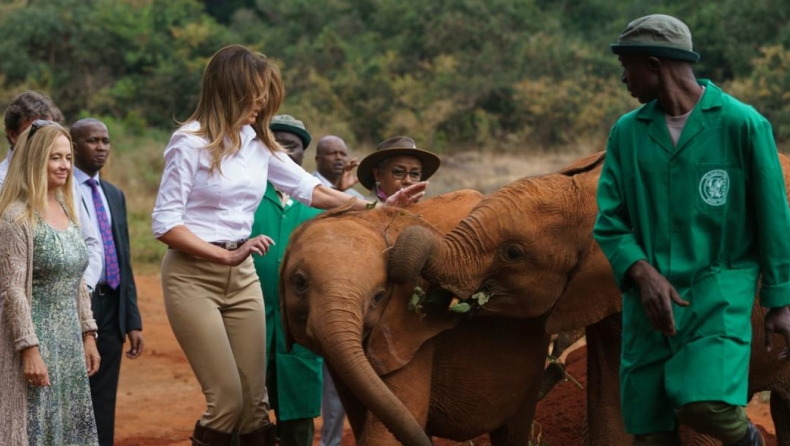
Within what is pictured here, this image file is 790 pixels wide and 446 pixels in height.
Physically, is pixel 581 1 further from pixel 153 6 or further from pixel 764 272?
pixel 764 272

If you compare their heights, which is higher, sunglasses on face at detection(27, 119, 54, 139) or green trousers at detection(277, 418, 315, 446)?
sunglasses on face at detection(27, 119, 54, 139)

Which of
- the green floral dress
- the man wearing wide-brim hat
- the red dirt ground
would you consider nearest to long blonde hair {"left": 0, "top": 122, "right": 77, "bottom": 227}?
the green floral dress

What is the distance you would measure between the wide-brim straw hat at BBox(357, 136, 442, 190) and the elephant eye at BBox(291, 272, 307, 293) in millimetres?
1921

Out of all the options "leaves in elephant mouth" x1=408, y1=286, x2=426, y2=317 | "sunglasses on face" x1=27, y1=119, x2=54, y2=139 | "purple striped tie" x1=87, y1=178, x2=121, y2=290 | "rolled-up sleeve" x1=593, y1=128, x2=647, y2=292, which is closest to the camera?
"rolled-up sleeve" x1=593, y1=128, x2=647, y2=292

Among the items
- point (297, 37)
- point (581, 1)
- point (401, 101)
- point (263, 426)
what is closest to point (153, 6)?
point (297, 37)

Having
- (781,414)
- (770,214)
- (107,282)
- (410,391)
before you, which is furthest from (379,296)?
(781,414)

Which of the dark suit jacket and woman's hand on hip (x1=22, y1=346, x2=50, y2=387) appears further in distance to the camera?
the dark suit jacket

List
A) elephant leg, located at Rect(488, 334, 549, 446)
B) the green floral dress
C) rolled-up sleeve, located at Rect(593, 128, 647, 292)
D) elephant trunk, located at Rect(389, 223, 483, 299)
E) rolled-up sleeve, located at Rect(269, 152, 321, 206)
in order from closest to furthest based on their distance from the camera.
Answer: rolled-up sleeve, located at Rect(593, 128, 647, 292)
elephant trunk, located at Rect(389, 223, 483, 299)
the green floral dress
rolled-up sleeve, located at Rect(269, 152, 321, 206)
elephant leg, located at Rect(488, 334, 549, 446)

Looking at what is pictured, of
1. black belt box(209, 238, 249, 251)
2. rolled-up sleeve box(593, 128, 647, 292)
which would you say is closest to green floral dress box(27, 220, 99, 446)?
black belt box(209, 238, 249, 251)

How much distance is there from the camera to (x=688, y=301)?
16.5ft

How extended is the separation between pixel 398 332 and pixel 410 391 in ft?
1.00

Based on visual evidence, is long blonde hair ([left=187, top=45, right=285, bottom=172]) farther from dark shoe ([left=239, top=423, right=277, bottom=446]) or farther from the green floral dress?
dark shoe ([left=239, top=423, right=277, bottom=446])

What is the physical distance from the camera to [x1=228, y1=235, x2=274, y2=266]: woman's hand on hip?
612 cm

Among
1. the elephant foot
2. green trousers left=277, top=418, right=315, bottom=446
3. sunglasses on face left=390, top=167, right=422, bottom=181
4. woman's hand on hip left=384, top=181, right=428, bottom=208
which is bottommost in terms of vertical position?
green trousers left=277, top=418, right=315, bottom=446
